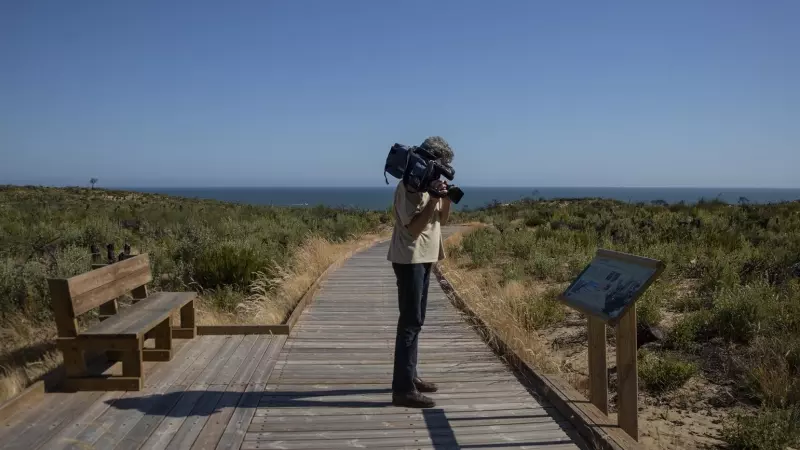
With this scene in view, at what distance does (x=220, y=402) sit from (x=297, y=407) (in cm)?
59

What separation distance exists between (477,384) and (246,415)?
1947 mm

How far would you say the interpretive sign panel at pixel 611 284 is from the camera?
368 centimetres

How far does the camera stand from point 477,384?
16.9 feet

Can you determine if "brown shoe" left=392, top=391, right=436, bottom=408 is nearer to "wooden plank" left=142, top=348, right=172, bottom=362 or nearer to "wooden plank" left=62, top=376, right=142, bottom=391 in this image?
"wooden plank" left=62, top=376, right=142, bottom=391

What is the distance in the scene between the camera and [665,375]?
5.84 meters

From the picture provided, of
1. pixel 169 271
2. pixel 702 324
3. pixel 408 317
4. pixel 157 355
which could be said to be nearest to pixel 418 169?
pixel 408 317

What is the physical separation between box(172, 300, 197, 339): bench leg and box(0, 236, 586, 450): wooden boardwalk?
0.34 feet

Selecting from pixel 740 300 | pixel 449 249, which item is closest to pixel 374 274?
pixel 449 249

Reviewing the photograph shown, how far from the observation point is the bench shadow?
4.39m

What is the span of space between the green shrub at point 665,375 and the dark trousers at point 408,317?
271 cm

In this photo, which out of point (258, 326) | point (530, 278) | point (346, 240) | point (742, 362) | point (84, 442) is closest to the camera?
point (84, 442)

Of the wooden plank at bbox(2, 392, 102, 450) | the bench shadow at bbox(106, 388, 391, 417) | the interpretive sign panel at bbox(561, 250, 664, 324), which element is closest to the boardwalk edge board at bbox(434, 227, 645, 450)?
the interpretive sign panel at bbox(561, 250, 664, 324)

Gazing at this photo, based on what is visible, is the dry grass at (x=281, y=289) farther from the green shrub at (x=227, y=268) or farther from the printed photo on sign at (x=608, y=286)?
the printed photo on sign at (x=608, y=286)

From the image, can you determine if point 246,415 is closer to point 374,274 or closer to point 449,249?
point 374,274
